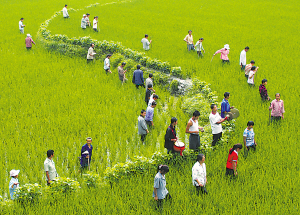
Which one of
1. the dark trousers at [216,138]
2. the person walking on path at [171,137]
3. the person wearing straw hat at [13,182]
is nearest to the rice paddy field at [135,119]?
the dark trousers at [216,138]

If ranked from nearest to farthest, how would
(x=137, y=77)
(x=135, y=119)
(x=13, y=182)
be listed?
(x=13, y=182) < (x=135, y=119) < (x=137, y=77)

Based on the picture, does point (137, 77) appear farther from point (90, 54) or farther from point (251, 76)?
point (90, 54)

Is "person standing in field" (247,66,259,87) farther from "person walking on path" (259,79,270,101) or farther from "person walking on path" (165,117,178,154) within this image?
"person walking on path" (165,117,178,154)

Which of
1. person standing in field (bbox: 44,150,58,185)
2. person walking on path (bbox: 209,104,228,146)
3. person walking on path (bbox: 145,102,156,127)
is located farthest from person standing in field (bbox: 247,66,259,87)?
person standing in field (bbox: 44,150,58,185)

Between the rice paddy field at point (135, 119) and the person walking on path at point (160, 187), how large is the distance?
6.5 inches

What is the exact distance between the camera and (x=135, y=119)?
9586 mm

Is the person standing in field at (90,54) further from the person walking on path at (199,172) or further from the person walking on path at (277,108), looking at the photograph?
the person walking on path at (199,172)

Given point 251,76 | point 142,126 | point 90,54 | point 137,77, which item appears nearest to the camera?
point 142,126

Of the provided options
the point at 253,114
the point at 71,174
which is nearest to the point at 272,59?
the point at 253,114

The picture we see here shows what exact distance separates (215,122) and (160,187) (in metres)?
2.54

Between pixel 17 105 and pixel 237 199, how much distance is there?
312 inches

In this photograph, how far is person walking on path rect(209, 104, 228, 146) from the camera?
7.15m

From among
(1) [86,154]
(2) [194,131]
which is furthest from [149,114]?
(1) [86,154]

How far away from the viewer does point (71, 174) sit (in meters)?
6.79
